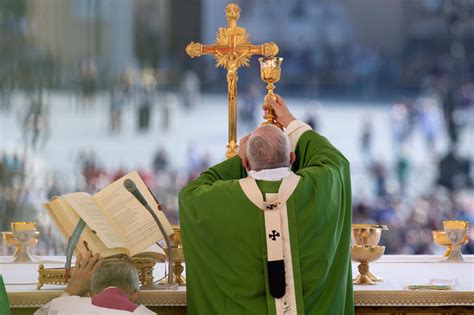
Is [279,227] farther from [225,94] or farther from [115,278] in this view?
[225,94]

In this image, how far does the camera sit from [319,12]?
15117 mm

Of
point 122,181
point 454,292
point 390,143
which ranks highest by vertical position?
point 122,181

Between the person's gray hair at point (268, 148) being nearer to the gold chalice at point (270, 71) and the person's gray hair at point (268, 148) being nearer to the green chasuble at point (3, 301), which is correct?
the gold chalice at point (270, 71)

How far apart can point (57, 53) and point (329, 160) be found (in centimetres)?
921

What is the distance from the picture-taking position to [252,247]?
14.7 feet

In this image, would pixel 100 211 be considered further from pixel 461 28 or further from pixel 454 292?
pixel 461 28

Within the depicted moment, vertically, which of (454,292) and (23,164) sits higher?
(454,292)

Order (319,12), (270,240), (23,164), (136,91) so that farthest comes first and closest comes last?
(319,12) → (136,91) → (23,164) → (270,240)

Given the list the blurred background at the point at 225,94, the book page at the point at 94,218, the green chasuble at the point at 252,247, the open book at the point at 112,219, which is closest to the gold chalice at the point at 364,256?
the green chasuble at the point at 252,247

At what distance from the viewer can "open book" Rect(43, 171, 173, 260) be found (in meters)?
4.65

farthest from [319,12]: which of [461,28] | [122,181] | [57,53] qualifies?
[122,181]

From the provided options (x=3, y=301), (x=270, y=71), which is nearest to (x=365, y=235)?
(x=270, y=71)

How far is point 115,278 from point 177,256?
0.61 metres

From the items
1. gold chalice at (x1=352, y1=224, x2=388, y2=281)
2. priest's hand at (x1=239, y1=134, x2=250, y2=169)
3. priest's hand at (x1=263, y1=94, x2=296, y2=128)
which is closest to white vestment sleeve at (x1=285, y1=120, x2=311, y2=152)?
priest's hand at (x1=263, y1=94, x2=296, y2=128)
